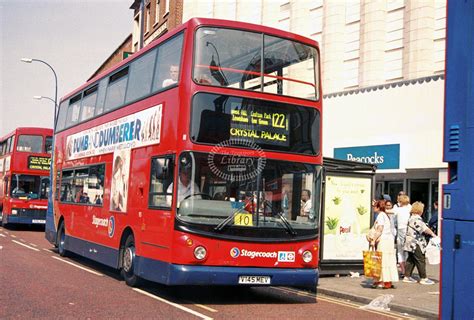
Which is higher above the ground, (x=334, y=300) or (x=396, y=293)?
(x=396, y=293)

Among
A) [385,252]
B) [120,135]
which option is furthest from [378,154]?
[120,135]

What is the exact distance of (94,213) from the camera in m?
13.1

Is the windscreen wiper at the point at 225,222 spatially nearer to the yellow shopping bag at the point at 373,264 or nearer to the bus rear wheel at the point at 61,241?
the yellow shopping bag at the point at 373,264

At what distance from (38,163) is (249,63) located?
1873 cm

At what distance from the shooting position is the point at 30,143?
1035 inches

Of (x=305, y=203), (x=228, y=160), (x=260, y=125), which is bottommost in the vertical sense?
(x=305, y=203)

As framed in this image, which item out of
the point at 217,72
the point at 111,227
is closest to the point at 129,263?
the point at 111,227

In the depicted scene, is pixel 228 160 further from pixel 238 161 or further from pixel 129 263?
pixel 129 263

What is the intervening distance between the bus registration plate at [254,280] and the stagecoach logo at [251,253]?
31 centimetres

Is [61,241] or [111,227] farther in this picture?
[61,241]

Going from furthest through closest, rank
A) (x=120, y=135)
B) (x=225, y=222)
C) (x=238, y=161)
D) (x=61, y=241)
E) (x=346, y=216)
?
(x=61, y=241), (x=346, y=216), (x=120, y=135), (x=238, y=161), (x=225, y=222)

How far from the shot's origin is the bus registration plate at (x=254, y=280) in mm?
9086

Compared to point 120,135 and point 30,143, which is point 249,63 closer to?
point 120,135

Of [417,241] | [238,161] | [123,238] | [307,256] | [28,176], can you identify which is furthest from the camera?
[28,176]
